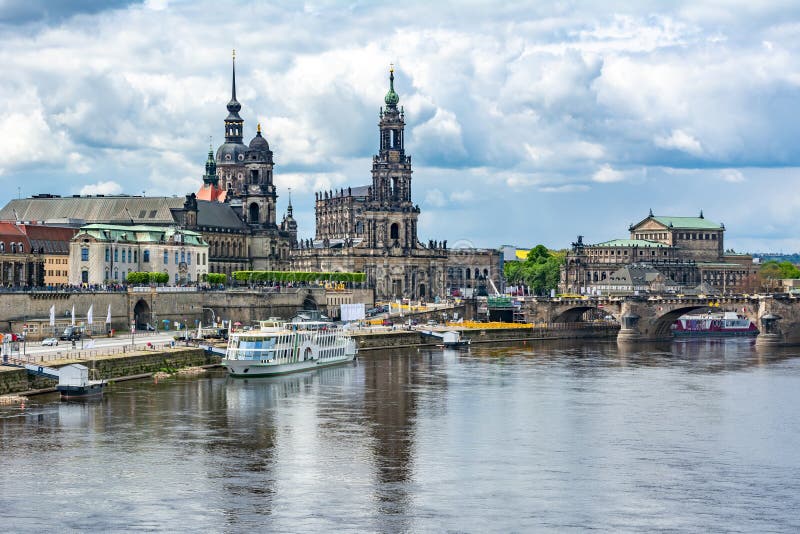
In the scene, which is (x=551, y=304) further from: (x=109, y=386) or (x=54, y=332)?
(x=109, y=386)

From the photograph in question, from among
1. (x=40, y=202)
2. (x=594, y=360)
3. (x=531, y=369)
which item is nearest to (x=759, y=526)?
(x=531, y=369)

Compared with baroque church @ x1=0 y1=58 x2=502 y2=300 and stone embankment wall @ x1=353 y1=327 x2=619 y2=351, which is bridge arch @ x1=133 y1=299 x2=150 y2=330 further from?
baroque church @ x1=0 y1=58 x2=502 y2=300

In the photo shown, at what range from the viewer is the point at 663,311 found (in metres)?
135

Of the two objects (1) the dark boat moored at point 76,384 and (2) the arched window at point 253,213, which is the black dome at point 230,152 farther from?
(1) the dark boat moored at point 76,384

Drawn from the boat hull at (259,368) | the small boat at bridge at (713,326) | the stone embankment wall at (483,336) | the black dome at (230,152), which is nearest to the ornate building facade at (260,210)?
the black dome at (230,152)

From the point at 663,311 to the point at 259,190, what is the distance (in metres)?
59.8

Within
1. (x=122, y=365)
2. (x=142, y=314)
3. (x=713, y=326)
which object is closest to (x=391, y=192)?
(x=713, y=326)

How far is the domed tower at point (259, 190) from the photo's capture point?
172 metres

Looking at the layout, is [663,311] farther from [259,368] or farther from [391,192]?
[259,368]

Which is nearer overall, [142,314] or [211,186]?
[142,314]

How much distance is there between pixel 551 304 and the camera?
145 m

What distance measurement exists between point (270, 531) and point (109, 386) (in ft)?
111

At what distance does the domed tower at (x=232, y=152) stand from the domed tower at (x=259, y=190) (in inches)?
618

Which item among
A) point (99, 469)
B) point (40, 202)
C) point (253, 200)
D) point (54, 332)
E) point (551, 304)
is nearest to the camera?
point (99, 469)
